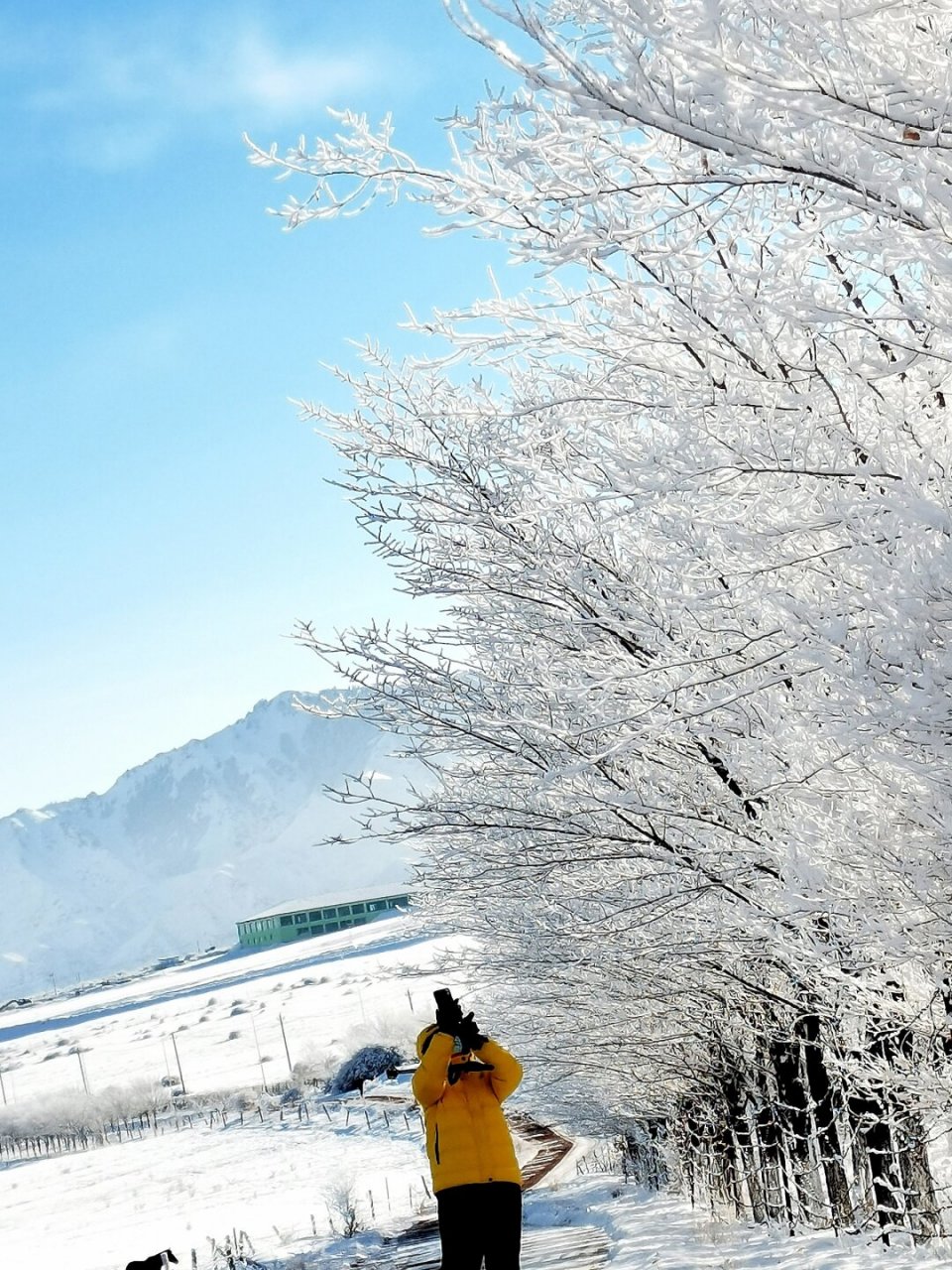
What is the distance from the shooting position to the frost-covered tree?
196 centimetres

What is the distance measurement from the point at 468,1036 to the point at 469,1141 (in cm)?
39

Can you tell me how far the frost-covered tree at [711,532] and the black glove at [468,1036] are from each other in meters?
0.72

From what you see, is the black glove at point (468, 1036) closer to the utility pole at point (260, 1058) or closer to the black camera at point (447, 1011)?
the black camera at point (447, 1011)

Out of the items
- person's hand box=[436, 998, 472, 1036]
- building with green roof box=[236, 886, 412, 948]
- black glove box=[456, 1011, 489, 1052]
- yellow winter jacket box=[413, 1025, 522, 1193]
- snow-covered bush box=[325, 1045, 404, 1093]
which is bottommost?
building with green roof box=[236, 886, 412, 948]

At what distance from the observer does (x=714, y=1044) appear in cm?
1064

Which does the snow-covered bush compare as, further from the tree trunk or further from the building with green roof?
the building with green roof

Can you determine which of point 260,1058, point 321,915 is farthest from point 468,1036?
point 321,915

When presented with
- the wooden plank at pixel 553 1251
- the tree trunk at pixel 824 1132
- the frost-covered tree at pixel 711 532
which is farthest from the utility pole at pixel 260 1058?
the frost-covered tree at pixel 711 532

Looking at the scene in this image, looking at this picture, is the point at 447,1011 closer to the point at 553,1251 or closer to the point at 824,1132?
the point at 824,1132

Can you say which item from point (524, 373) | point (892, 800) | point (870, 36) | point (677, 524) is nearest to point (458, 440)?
point (524, 373)

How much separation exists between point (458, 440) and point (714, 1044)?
24.3 ft

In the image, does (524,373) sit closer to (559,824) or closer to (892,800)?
(559,824)

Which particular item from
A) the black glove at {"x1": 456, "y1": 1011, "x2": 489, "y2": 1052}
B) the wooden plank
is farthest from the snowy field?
the black glove at {"x1": 456, "y1": 1011, "x2": 489, "y2": 1052}

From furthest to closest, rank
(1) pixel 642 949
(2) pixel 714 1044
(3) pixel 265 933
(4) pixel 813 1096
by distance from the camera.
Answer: (3) pixel 265 933 → (2) pixel 714 1044 → (4) pixel 813 1096 → (1) pixel 642 949
